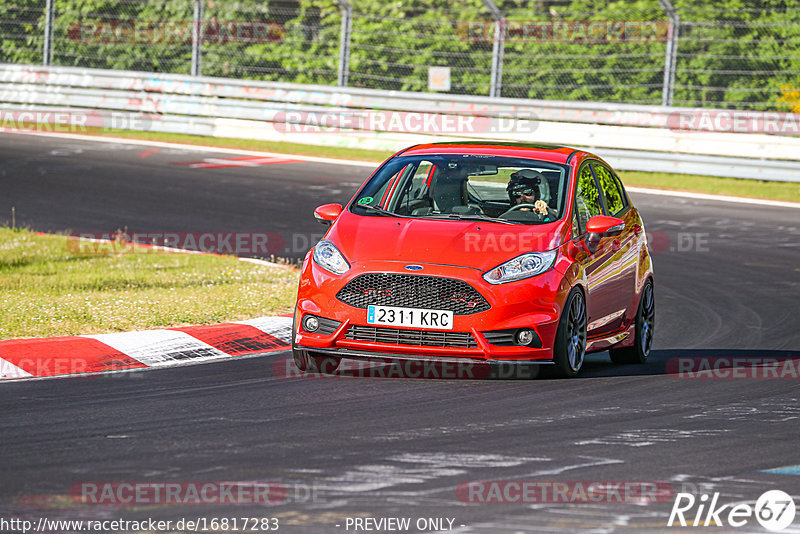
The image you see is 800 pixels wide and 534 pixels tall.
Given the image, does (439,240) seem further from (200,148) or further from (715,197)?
(200,148)

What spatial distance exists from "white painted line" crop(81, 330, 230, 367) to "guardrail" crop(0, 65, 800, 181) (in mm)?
13825

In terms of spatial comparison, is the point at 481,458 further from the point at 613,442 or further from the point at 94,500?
the point at 94,500

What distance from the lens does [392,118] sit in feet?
81.1

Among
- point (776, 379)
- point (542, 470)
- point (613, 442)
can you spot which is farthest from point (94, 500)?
point (776, 379)

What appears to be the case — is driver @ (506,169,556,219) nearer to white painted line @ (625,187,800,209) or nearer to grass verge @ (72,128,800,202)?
white painted line @ (625,187,800,209)

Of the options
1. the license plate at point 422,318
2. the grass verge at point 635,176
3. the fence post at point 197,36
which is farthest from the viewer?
the fence post at point 197,36

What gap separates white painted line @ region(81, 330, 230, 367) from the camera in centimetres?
950

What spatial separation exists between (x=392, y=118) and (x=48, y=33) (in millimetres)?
7330

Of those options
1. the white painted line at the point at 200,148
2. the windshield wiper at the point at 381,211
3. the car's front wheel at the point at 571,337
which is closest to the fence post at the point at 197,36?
the white painted line at the point at 200,148

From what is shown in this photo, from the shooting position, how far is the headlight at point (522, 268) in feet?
28.3

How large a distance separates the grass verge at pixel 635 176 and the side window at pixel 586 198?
12.0 m

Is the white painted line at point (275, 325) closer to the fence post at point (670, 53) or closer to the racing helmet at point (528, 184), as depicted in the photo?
the racing helmet at point (528, 184)

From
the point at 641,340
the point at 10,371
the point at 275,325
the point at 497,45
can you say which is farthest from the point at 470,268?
the point at 497,45

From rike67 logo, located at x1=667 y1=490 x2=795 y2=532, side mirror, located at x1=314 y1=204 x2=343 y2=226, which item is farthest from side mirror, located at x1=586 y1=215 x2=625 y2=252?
rike67 logo, located at x1=667 y1=490 x2=795 y2=532
